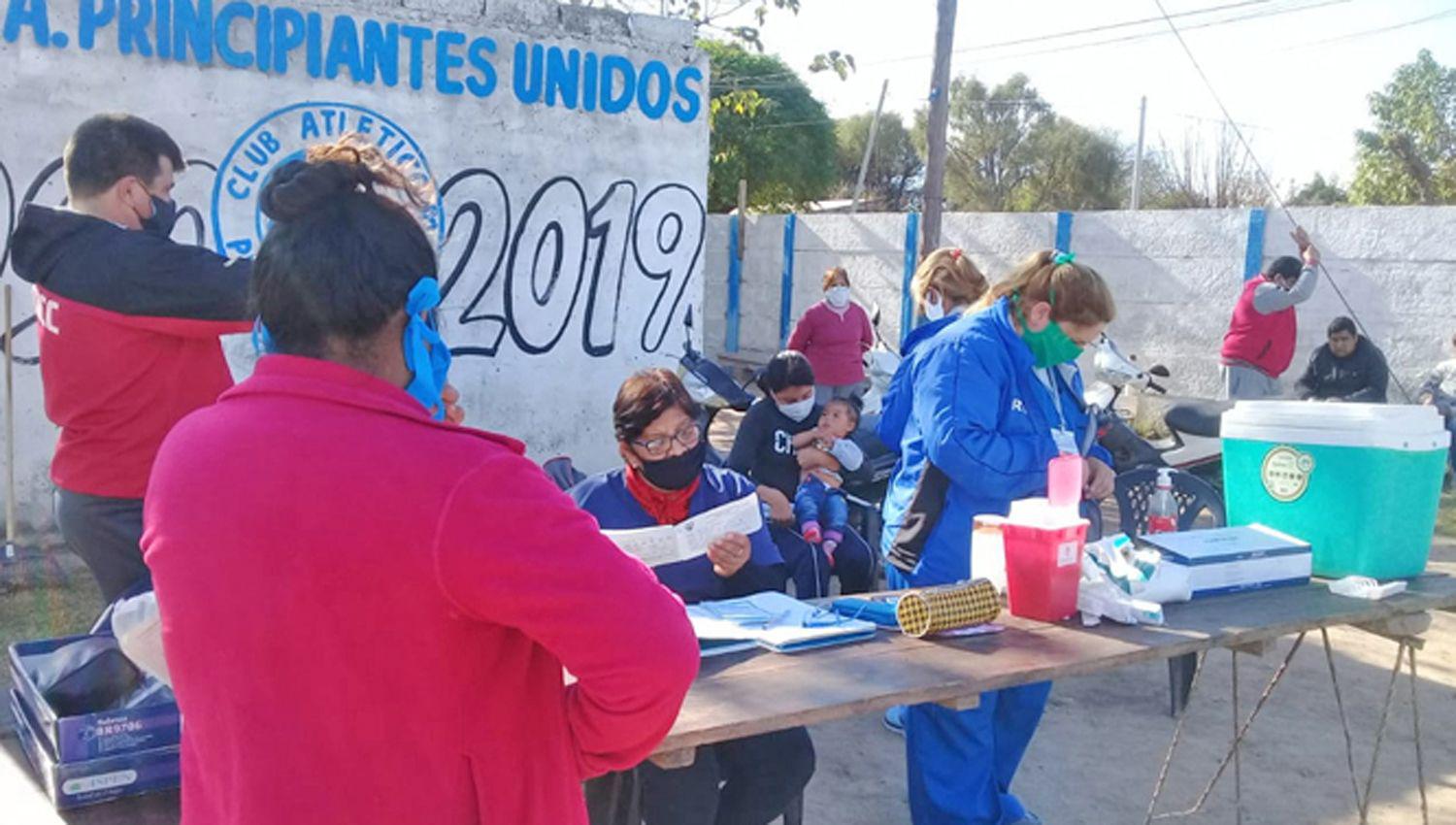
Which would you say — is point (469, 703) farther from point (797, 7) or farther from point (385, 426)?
point (797, 7)

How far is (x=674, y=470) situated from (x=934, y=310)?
2406 millimetres

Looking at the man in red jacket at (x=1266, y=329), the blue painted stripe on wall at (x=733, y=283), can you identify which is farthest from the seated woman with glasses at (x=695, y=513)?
the blue painted stripe on wall at (x=733, y=283)

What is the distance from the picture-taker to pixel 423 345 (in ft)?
4.75

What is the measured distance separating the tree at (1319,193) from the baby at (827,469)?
115 ft

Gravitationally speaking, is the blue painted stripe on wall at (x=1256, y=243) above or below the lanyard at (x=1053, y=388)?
above

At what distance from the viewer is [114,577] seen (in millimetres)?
3189

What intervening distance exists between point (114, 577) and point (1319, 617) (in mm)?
2987

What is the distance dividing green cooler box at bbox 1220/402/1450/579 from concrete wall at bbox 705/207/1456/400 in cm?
765

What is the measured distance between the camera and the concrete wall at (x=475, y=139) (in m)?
6.20

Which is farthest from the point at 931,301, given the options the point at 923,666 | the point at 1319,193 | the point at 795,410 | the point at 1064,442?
the point at 1319,193

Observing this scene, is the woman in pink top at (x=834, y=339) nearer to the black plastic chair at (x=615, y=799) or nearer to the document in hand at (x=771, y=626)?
the document in hand at (x=771, y=626)

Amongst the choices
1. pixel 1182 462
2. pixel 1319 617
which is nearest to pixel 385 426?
pixel 1319 617

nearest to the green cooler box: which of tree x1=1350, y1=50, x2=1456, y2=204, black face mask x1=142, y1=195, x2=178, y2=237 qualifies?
black face mask x1=142, y1=195, x2=178, y2=237

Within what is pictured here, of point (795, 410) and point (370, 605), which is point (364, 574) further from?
point (795, 410)
